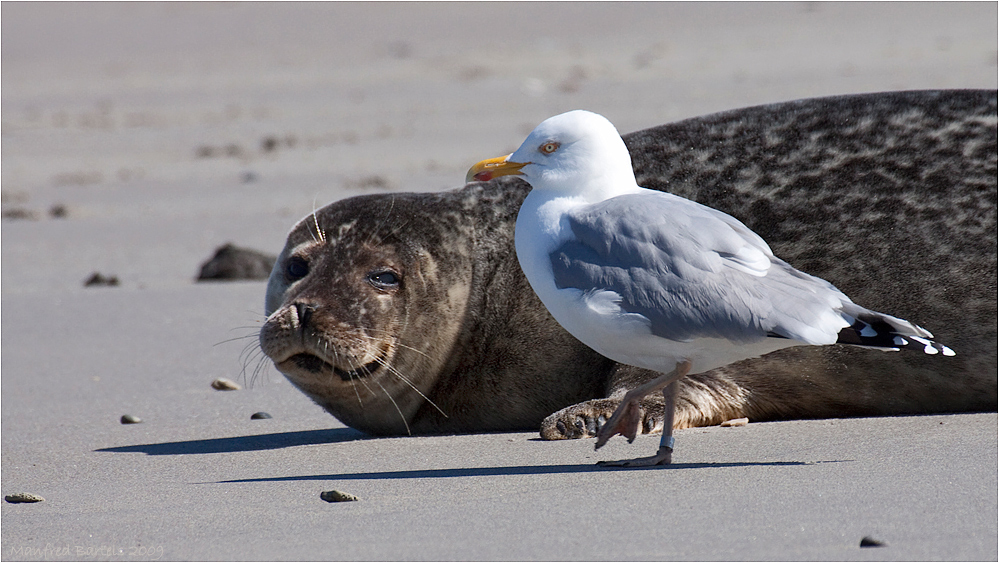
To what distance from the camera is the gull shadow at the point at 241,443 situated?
14.5 feet

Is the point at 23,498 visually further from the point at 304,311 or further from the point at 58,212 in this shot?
the point at 58,212

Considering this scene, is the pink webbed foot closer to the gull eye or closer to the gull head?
the gull head

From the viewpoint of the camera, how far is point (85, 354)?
6.15m

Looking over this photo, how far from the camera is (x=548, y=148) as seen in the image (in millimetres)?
3578

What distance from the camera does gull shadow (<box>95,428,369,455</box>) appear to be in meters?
4.41

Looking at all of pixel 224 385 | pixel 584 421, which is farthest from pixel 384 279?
pixel 224 385

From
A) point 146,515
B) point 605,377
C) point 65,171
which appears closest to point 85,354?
point 605,377

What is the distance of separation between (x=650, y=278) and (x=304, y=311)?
1459 mm

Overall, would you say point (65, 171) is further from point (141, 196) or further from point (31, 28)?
point (31, 28)

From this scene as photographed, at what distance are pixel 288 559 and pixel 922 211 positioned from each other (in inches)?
113

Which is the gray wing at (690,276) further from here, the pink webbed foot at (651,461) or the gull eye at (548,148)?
the pink webbed foot at (651,461)

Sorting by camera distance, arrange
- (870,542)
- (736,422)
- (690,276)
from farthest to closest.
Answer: (736,422)
(690,276)
(870,542)

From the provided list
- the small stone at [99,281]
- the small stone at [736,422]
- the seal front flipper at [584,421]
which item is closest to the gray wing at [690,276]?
the seal front flipper at [584,421]

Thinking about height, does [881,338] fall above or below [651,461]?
above
